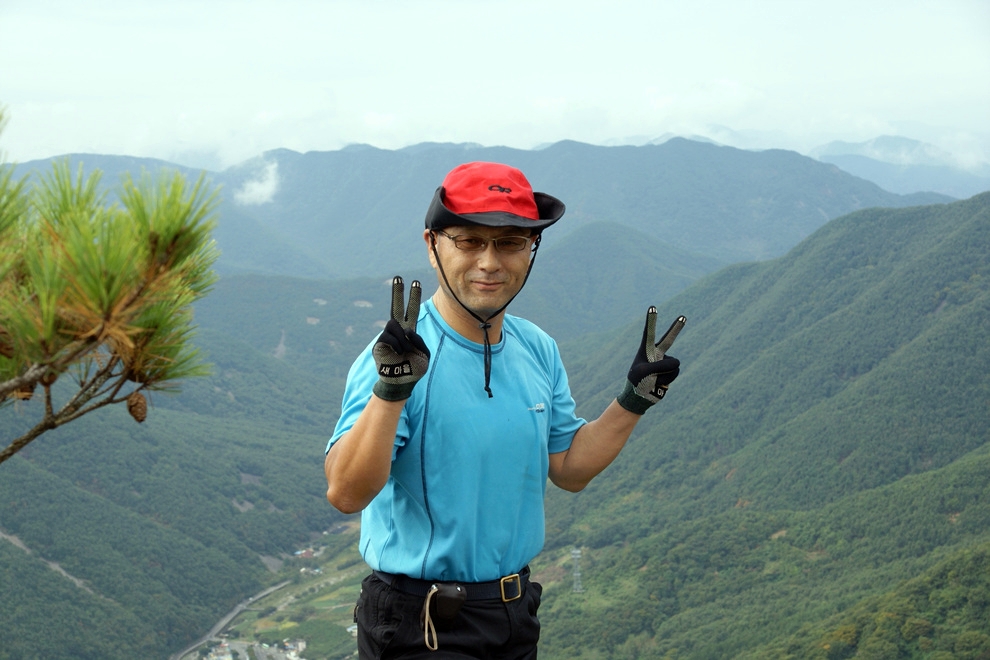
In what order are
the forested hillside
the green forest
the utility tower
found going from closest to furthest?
the forested hillside → the green forest → the utility tower

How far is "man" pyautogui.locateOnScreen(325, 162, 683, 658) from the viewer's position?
3.64 metres

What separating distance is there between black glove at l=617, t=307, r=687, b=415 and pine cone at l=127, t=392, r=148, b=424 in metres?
2.03

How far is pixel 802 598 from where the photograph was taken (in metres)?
45.9

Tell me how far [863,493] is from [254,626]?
1716 inches

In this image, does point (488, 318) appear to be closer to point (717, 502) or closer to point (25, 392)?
point (25, 392)

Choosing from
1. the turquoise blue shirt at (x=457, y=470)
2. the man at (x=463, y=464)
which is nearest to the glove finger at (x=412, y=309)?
the man at (x=463, y=464)

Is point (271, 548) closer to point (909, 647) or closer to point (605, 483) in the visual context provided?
point (605, 483)

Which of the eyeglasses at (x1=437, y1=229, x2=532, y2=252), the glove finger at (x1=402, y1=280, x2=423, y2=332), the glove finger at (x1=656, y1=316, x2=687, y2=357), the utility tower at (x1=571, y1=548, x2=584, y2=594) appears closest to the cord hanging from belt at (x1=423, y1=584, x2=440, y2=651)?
the glove finger at (x1=402, y1=280, x2=423, y2=332)

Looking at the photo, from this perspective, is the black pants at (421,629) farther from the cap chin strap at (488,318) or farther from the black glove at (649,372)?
the black glove at (649,372)

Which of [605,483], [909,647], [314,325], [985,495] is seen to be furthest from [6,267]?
[314,325]

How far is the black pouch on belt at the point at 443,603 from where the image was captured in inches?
141

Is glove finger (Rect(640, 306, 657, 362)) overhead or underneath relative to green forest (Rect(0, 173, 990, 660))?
overhead

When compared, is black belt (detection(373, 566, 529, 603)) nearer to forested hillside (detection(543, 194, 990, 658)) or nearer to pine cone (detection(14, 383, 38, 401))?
pine cone (detection(14, 383, 38, 401))

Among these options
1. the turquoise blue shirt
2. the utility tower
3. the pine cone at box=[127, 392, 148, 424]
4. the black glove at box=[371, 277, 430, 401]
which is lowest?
the utility tower
